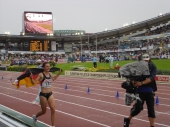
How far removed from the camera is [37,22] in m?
64.5

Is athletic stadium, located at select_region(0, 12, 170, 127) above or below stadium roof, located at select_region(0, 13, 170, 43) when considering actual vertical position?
below

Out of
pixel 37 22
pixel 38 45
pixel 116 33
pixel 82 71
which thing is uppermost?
pixel 37 22

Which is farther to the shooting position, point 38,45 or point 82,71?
point 38,45

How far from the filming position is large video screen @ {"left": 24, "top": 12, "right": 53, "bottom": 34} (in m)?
63.7

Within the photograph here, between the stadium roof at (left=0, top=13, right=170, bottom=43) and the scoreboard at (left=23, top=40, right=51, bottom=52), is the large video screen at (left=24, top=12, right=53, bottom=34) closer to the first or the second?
the stadium roof at (left=0, top=13, right=170, bottom=43)

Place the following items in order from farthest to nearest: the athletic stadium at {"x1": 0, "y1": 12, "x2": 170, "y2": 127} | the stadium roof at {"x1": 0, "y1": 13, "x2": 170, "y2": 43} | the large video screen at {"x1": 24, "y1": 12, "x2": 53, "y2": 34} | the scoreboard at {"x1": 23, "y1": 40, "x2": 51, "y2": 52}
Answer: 1. the large video screen at {"x1": 24, "y1": 12, "x2": 53, "y2": 34}
2. the scoreboard at {"x1": 23, "y1": 40, "x2": 51, "y2": 52}
3. the stadium roof at {"x1": 0, "y1": 13, "x2": 170, "y2": 43}
4. the athletic stadium at {"x1": 0, "y1": 12, "x2": 170, "y2": 127}

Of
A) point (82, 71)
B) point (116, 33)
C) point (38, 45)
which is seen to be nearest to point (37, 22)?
point (38, 45)

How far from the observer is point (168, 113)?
8852mm

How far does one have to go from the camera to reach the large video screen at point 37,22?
63.7m

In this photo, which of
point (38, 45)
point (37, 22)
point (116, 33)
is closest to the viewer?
point (38, 45)

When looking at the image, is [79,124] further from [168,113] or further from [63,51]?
[63,51]

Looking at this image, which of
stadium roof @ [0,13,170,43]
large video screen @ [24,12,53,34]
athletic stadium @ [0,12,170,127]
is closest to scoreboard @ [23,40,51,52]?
athletic stadium @ [0,12,170,127]

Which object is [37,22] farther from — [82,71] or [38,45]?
[82,71]

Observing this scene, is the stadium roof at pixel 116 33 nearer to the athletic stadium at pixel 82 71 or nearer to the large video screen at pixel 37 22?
the athletic stadium at pixel 82 71
